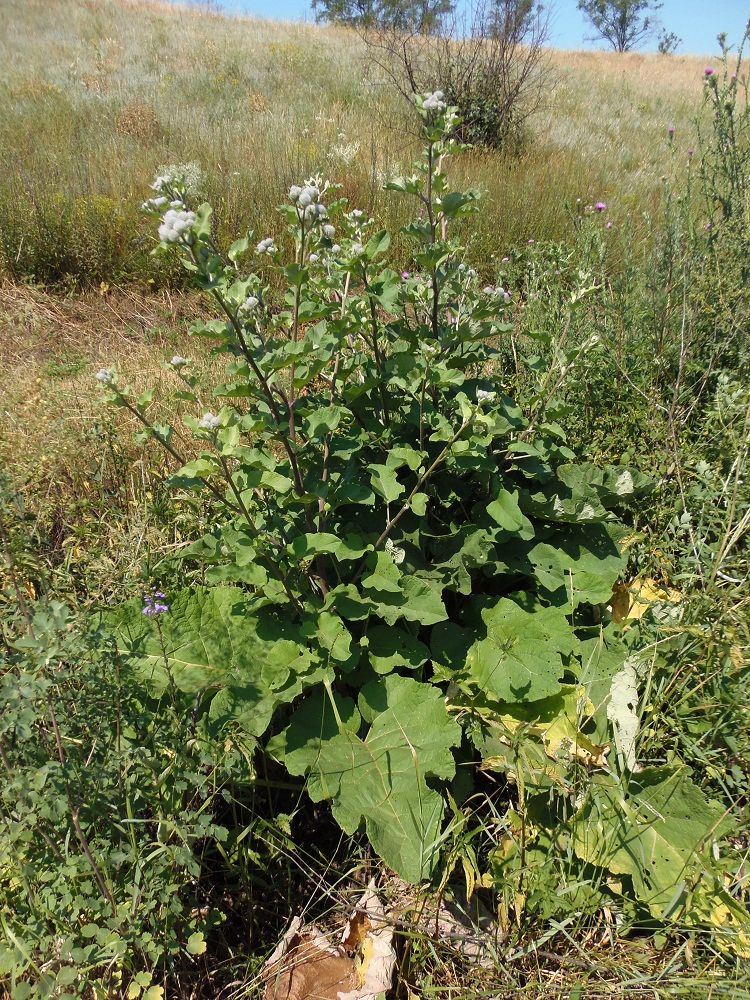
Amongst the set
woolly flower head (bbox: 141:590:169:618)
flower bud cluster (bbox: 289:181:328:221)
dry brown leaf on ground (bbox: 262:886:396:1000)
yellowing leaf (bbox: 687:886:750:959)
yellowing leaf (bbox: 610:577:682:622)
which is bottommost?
dry brown leaf on ground (bbox: 262:886:396:1000)

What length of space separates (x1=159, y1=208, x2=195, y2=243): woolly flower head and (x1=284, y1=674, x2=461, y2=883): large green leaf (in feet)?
4.14

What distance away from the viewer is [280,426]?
163 centimetres

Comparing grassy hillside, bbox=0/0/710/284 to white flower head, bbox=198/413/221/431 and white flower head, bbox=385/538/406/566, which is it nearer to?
white flower head, bbox=385/538/406/566

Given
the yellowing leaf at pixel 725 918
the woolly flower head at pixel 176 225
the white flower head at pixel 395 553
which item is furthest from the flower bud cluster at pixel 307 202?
the yellowing leaf at pixel 725 918

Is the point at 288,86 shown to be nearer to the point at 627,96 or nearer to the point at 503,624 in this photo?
the point at 627,96

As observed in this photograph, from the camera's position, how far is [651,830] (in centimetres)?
169

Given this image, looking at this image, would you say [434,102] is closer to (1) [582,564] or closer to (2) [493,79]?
(1) [582,564]

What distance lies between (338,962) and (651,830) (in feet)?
2.85

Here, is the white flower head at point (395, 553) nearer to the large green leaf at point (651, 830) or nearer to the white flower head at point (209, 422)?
the white flower head at point (209, 422)

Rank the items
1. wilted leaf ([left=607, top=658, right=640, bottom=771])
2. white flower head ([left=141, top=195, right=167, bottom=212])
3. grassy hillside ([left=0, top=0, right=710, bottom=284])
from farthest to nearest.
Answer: grassy hillside ([left=0, top=0, right=710, bottom=284])
wilted leaf ([left=607, top=658, right=640, bottom=771])
white flower head ([left=141, top=195, right=167, bottom=212])

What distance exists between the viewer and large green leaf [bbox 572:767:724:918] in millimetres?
1586

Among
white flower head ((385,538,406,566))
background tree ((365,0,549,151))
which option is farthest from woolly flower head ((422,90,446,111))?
background tree ((365,0,549,151))

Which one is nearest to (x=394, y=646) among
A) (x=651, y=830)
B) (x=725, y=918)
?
(x=651, y=830)

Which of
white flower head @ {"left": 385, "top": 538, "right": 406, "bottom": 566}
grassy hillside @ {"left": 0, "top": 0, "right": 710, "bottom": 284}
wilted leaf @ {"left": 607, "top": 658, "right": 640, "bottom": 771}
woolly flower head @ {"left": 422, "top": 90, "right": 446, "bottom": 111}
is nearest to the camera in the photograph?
woolly flower head @ {"left": 422, "top": 90, "right": 446, "bottom": 111}
